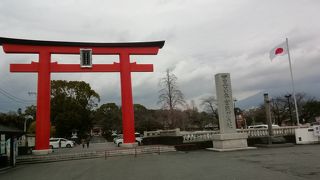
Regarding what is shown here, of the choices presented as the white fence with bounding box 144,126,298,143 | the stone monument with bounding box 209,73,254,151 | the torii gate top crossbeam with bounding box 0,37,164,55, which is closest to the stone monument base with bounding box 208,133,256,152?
the stone monument with bounding box 209,73,254,151

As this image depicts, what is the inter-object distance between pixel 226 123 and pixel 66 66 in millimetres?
14342

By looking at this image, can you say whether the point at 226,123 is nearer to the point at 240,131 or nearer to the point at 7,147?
the point at 240,131

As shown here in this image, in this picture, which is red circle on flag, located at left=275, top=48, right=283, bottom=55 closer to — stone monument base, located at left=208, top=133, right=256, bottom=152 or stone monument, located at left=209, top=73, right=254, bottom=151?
stone monument, located at left=209, top=73, right=254, bottom=151

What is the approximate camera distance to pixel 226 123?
913 inches

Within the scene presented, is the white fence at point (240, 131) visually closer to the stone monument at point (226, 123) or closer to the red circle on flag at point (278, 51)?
the stone monument at point (226, 123)

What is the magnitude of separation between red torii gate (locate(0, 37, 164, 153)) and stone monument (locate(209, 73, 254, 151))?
7589mm

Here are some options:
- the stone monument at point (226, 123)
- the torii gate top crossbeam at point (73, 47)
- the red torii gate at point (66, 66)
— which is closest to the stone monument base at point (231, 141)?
the stone monument at point (226, 123)

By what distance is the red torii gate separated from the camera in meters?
25.5

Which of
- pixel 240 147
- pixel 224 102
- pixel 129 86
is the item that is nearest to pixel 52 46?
pixel 129 86

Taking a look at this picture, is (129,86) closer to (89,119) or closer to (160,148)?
(160,148)

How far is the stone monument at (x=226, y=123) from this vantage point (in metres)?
22.6

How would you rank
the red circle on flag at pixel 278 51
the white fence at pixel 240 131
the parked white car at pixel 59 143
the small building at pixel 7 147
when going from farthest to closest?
the parked white car at pixel 59 143 → the red circle on flag at pixel 278 51 → the white fence at pixel 240 131 → the small building at pixel 7 147

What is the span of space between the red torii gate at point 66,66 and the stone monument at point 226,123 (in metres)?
7.59

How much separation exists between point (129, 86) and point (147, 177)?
57.5 feet
